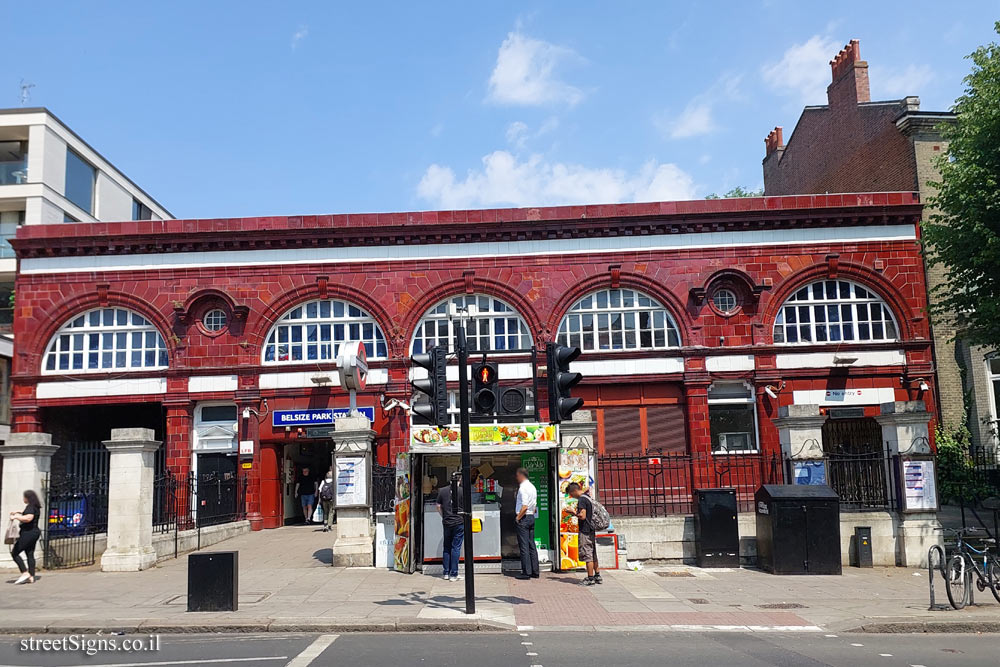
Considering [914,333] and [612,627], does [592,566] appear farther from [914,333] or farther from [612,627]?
[914,333]

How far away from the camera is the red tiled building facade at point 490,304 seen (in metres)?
25.2

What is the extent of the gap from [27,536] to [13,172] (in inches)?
1059

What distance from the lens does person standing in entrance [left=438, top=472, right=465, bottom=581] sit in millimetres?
13734

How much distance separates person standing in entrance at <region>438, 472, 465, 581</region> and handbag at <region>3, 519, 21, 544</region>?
24.5ft

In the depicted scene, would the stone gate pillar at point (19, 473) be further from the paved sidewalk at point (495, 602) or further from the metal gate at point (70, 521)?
the paved sidewalk at point (495, 602)

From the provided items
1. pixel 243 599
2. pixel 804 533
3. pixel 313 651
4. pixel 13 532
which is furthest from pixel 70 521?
pixel 804 533

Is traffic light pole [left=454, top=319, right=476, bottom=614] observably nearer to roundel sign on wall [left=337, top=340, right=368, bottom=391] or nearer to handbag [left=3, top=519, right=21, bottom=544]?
handbag [left=3, top=519, right=21, bottom=544]

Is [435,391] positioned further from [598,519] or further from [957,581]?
[957,581]

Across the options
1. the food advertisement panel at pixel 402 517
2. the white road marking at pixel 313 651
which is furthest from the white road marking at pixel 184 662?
the food advertisement panel at pixel 402 517

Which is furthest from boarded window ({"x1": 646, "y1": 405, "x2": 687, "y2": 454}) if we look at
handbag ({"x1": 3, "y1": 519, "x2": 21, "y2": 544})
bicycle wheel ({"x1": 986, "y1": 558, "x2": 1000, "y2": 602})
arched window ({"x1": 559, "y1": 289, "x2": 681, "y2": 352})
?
handbag ({"x1": 3, "y1": 519, "x2": 21, "y2": 544})

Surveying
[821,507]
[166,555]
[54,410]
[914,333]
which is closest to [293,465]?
[54,410]

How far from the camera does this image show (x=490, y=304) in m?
25.9

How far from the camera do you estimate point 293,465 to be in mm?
26875

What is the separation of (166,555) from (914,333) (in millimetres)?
21550
